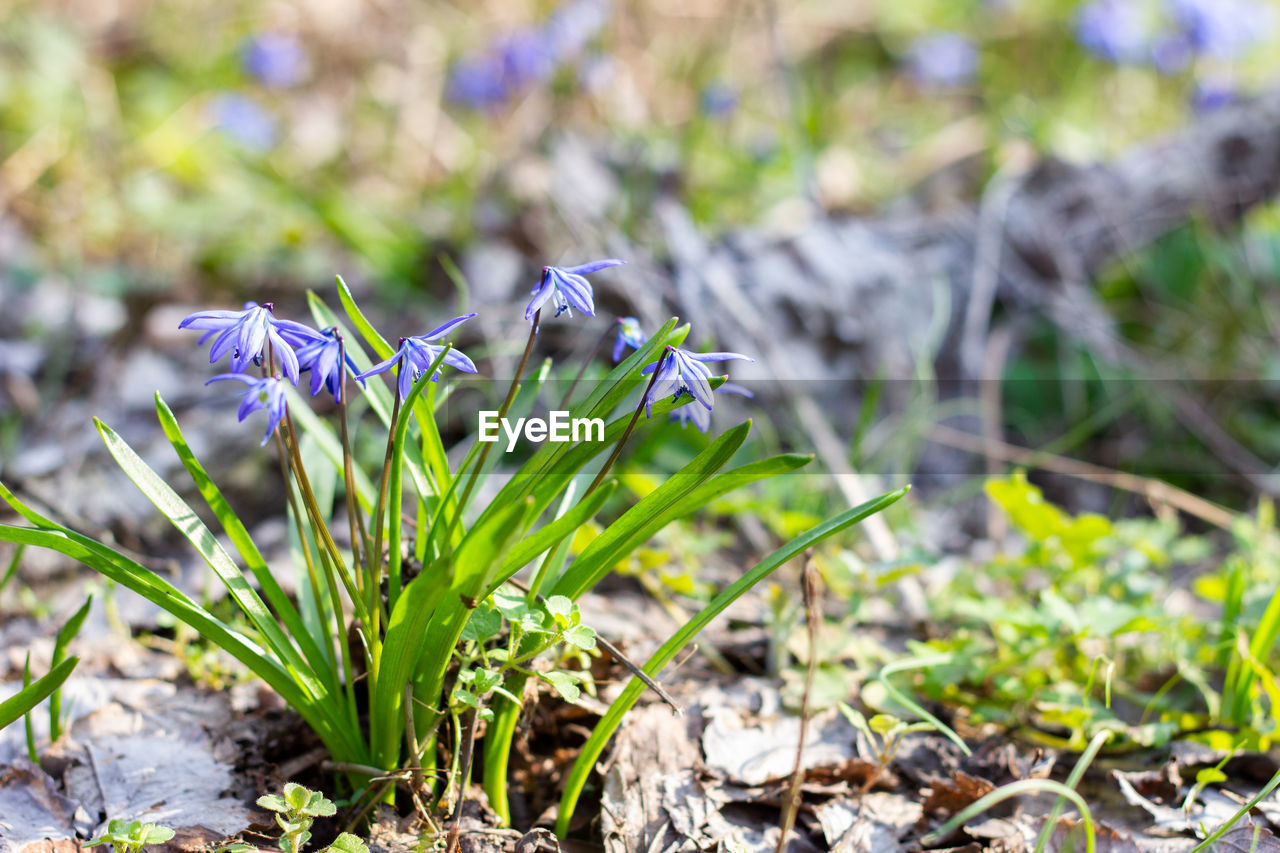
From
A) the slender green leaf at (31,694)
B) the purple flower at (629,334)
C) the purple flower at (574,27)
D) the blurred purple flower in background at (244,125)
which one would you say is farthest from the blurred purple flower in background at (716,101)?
the slender green leaf at (31,694)

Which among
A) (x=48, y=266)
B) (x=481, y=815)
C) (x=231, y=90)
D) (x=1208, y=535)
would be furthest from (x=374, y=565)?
(x=231, y=90)

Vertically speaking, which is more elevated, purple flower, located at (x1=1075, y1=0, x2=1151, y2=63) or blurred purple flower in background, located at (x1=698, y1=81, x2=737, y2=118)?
purple flower, located at (x1=1075, y1=0, x2=1151, y2=63)

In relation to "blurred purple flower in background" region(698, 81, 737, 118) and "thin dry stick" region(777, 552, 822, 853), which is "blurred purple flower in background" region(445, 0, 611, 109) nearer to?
"blurred purple flower in background" region(698, 81, 737, 118)

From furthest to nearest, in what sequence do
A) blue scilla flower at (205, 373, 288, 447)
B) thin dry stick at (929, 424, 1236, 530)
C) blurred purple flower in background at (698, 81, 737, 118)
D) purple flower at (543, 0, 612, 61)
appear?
1. blurred purple flower in background at (698, 81, 737, 118)
2. purple flower at (543, 0, 612, 61)
3. thin dry stick at (929, 424, 1236, 530)
4. blue scilla flower at (205, 373, 288, 447)

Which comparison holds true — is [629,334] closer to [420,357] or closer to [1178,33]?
[420,357]

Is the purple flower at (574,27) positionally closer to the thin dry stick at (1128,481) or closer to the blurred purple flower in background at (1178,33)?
the thin dry stick at (1128,481)

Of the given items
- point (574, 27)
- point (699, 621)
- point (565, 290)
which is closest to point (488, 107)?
point (574, 27)

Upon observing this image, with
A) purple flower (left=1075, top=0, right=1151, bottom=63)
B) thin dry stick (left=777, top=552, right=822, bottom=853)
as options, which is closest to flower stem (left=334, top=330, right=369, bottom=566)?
thin dry stick (left=777, top=552, right=822, bottom=853)
